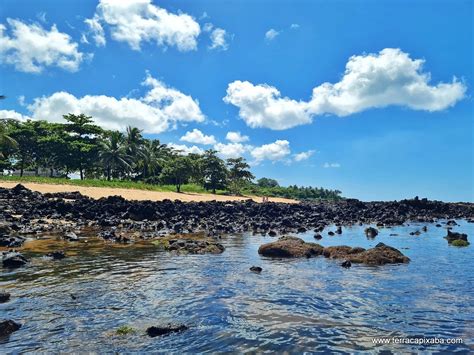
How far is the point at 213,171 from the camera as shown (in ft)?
264

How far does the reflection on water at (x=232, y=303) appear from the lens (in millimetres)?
6871

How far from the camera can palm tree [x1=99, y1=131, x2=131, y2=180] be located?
76250mm

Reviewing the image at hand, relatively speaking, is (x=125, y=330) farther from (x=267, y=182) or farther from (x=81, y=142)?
(x=267, y=182)

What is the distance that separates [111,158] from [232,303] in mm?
72105

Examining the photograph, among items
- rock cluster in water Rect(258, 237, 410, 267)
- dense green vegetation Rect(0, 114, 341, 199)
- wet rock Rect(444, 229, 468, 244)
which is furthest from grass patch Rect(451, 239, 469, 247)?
dense green vegetation Rect(0, 114, 341, 199)

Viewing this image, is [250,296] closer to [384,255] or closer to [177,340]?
[177,340]

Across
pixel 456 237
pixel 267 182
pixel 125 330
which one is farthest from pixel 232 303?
pixel 267 182

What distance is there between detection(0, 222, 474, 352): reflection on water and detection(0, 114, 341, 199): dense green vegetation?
56.8 meters

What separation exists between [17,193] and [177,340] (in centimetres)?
3174

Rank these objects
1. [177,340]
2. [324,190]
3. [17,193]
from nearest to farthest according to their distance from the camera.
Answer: [177,340]
[17,193]
[324,190]

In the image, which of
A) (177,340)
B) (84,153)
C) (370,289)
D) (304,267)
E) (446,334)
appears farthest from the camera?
(84,153)

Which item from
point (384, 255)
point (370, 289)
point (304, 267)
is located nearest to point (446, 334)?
point (370, 289)

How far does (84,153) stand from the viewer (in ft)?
253

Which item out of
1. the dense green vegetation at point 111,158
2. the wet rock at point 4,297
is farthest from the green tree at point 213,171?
the wet rock at point 4,297
